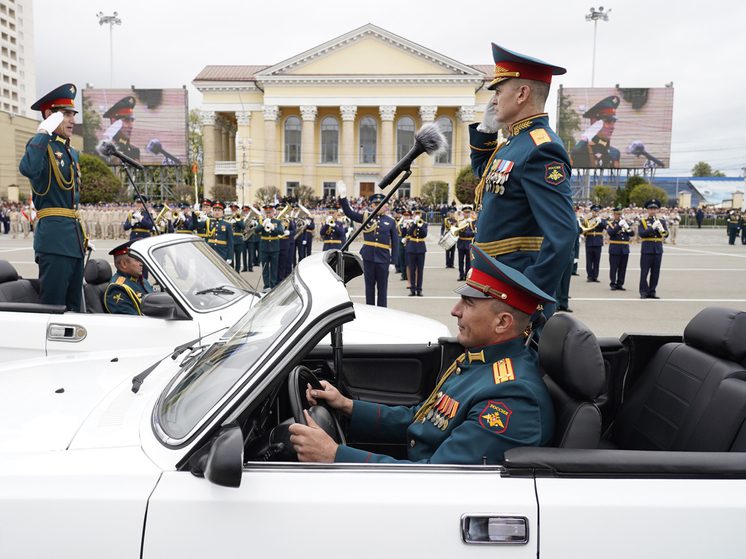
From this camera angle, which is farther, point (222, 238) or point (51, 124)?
point (222, 238)

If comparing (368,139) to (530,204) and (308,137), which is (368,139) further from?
(530,204)

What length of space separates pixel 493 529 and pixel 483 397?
1.72 ft

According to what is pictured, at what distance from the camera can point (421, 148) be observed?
110 inches

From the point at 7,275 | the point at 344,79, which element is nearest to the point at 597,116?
the point at 344,79

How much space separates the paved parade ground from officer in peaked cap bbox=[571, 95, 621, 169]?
42203mm

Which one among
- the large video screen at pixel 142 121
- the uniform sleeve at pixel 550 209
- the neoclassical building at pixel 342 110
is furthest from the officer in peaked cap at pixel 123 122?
the uniform sleeve at pixel 550 209

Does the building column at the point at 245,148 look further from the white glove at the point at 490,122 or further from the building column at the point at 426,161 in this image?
the white glove at the point at 490,122

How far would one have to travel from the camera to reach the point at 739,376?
2242mm

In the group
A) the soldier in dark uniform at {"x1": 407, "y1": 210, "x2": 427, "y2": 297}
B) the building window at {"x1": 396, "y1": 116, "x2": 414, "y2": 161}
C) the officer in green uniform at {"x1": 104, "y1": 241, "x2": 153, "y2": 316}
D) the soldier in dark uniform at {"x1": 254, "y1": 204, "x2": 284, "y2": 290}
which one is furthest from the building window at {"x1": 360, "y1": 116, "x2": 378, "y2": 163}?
the officer in green uniform at {"x1": 104, "y1": 241, "x2": 153, "y2": 316}

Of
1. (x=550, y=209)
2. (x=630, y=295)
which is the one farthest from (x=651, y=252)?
(x=550, y=209)

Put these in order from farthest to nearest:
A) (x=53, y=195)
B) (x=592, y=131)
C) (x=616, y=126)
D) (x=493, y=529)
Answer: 1. (x=616, y=126)
2. (x=592, y=131)
3. (x=53, y=195)
4. (x=493, y=529)

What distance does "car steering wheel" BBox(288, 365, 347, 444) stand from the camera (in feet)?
7.16

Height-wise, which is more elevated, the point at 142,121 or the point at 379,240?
the point at 142,121

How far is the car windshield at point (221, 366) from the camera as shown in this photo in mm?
1819
